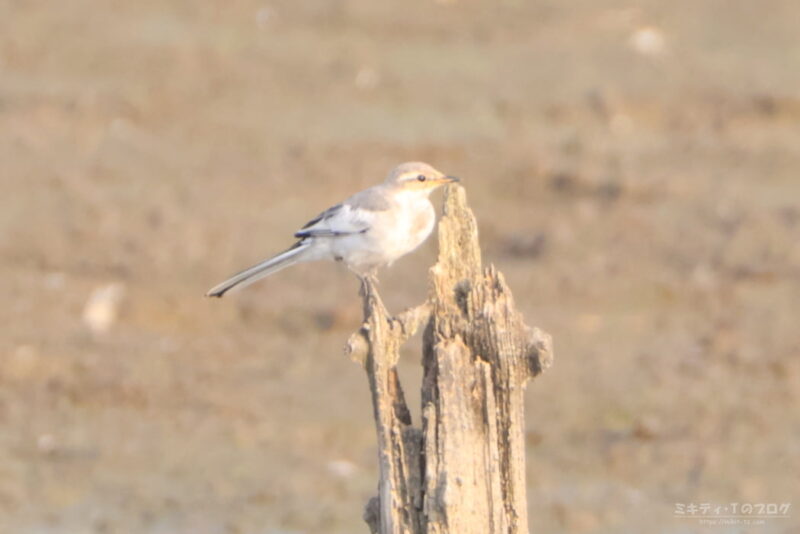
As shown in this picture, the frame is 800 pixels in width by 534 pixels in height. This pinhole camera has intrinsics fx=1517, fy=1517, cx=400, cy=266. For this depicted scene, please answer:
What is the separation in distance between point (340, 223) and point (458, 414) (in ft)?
8.43

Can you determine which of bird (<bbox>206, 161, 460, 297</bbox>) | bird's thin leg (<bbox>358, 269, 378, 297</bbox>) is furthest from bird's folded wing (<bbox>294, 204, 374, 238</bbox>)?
bird's thin leg (<bbox>358, 269, 378, 297</bbox>)

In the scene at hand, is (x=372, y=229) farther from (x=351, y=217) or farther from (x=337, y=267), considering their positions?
(x=337, y=267)

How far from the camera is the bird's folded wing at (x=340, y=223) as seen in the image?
899 centimetres

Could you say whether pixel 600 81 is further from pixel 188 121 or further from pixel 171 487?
pixel 171 487

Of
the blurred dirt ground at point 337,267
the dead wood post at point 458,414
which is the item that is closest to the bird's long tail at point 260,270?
the dead wood post at point 458,414

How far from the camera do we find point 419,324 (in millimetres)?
7043

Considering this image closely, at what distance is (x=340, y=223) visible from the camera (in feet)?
29.9

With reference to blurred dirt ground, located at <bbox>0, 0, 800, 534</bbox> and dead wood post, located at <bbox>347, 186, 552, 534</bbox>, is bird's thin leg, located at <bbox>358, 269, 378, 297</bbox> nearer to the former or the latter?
dead wood post, located at <bbox>347, 186, 552, 534</bbox>

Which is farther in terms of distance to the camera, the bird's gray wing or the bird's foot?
the bird's gray wing

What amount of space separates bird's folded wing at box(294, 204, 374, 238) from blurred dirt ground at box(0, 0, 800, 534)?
16.7ft

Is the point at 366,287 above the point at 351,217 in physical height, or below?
below

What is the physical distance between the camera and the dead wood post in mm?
6750

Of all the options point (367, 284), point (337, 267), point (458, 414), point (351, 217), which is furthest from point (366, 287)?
point (337, 267)

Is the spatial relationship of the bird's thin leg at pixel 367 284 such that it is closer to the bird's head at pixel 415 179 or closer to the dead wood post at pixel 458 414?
the bird's head at pixel 415 179
